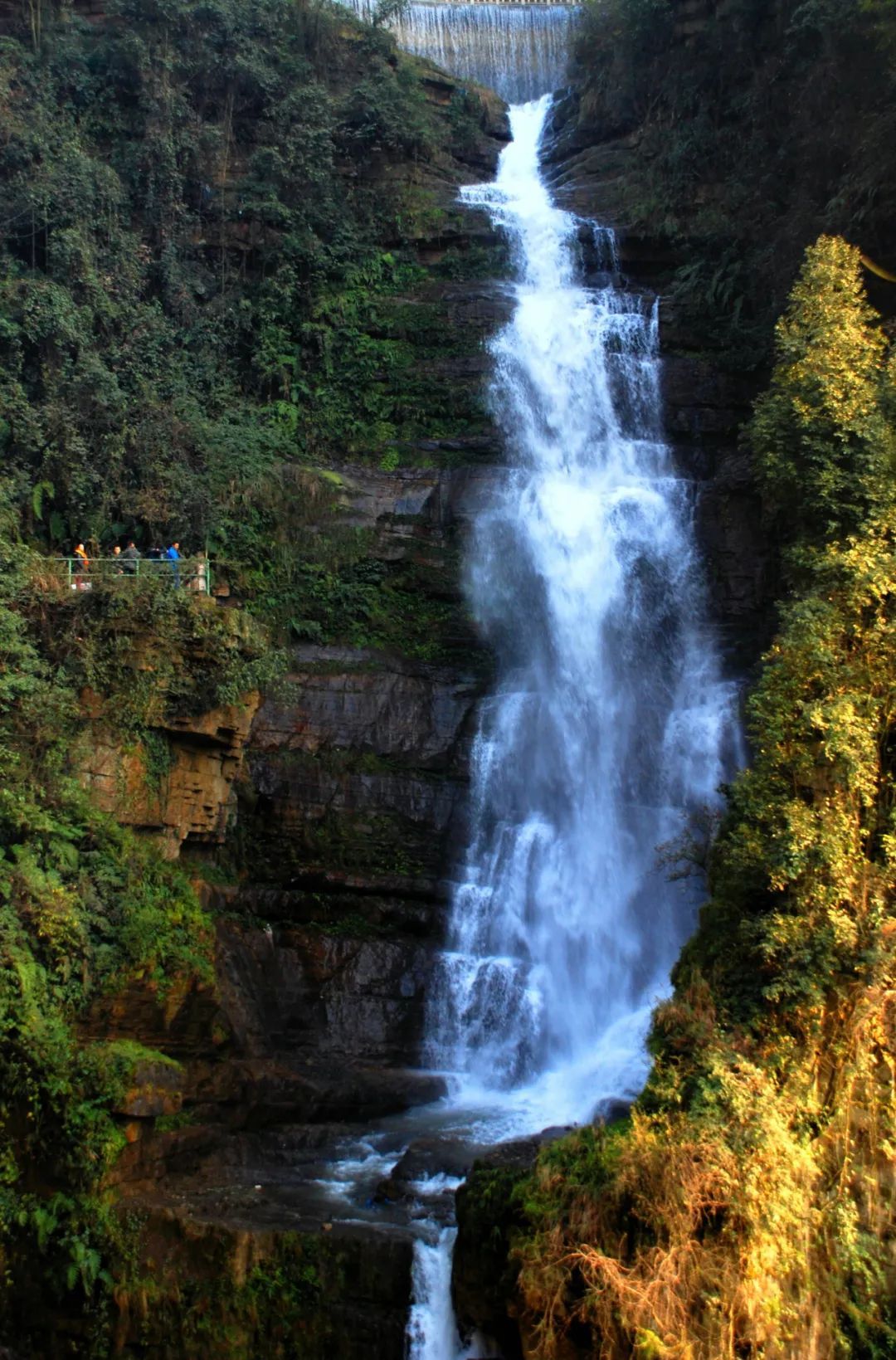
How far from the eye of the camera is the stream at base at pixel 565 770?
1568 centimetres

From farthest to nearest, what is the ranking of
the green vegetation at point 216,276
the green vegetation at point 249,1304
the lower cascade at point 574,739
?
the green vegetation at point 216,276 → the lower cascade at point 574,739 → the green vegetation at point 249,1304

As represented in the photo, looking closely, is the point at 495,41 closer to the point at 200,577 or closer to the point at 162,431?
the point at 162,431

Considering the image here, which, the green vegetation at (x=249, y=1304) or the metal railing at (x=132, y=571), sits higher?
the metal railing at (x=132, y=571)

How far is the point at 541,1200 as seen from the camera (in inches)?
435

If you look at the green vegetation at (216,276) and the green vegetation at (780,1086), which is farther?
the green vegetation at (216,276)

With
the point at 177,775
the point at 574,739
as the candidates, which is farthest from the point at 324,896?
the point at 574,739

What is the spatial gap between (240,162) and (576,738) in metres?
18.4

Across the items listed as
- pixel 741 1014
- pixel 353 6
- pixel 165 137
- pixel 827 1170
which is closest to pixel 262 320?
pixel 165 137

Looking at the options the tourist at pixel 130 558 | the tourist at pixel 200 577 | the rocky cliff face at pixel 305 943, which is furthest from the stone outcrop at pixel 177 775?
the tourist at pixel 130 558

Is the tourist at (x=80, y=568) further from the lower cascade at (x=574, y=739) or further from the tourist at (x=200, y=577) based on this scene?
the lower cascade at (x=574, y=739)

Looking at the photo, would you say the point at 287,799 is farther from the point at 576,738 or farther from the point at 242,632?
the point at 576,738

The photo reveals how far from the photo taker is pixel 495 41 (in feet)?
130

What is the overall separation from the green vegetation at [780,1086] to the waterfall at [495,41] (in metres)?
29.7

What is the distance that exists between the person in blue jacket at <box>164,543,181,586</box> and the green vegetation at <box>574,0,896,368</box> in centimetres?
1350
